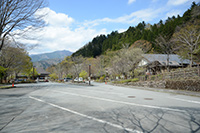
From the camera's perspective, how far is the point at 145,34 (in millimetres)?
54656

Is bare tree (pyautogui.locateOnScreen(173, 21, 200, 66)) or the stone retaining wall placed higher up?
bare tree (pyautogui.locateOnScreen(173, 21, 200, 66))

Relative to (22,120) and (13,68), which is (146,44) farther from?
(22,120)

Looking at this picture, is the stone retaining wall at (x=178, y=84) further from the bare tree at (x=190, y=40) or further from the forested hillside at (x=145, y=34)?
the forested hillside at (x=145, y=34)

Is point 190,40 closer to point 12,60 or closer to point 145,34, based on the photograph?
point 145,34

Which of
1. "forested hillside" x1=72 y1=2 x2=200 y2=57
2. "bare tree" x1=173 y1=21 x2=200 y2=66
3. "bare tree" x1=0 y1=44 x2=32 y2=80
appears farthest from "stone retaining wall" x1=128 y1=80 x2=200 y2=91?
"bare tree" x1=0 y1=44 x2=32 y2=80

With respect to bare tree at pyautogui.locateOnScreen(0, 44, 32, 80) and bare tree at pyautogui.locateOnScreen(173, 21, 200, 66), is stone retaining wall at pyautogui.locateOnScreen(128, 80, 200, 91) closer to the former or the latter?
bare tree at pyautogui.locateOnScreen(173, 21, 200, 66)

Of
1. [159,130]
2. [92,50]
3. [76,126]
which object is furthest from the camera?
[92,50]

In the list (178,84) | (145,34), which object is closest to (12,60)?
(178,84)

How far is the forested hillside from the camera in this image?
139ft

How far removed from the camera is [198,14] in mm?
36156

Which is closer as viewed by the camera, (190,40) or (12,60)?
(190,40)

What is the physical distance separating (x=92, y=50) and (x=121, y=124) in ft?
275

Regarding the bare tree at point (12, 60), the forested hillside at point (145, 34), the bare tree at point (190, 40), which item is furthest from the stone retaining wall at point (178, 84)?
the bare tree at point (12, 60)

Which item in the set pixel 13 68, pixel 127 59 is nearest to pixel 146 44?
pixel 127 59
